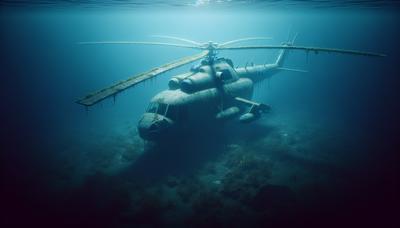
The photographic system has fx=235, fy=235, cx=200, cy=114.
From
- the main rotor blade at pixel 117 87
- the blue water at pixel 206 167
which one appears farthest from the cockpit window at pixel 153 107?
the blue water at pixel 206 167

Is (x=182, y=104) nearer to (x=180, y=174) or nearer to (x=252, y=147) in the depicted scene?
(x=180, y=174)

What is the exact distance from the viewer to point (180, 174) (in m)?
12.6

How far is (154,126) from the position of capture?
12.0m

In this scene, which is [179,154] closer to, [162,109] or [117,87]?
[162,109]

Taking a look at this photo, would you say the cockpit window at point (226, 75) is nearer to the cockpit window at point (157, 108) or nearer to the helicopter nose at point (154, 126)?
the cockpit window at point (157, 108)

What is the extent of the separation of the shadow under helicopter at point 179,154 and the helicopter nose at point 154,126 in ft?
2.30

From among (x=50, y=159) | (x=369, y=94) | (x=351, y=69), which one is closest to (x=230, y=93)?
(x=50, y=159)

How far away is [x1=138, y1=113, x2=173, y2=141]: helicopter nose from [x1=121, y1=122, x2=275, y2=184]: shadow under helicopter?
2.30 ft

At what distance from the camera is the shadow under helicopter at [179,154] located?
12733 millimetres

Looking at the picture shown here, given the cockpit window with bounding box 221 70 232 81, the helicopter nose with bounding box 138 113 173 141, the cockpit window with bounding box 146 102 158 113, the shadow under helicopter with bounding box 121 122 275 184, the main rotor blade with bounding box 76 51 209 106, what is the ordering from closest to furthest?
the main rotor blade with bounding box 76 51 209 106 < the helicopter nose with bounding box 138 113 173 141 < the shadow under helicopter with bounding box 121 122 275 184 < the cockpit window with bounding box 146 102 158 113 < the cockpit window with bounding box 221 70 232 81

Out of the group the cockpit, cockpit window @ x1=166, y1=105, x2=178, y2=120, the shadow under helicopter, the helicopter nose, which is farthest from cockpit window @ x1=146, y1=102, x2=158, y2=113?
the shadow under helicopter

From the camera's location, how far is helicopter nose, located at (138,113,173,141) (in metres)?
12.0

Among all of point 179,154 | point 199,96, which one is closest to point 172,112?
point 199,96

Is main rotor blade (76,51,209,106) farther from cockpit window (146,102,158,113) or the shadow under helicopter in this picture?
the shadow under helicopter
